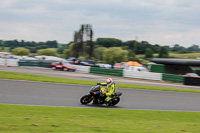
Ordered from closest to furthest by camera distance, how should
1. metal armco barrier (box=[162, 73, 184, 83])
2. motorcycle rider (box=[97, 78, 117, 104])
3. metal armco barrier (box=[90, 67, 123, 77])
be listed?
motorcycle rider (box=[97, 78, 117, 104]), metal armco barrier (box=[162, 73, 184, 83]), metal armco barrier (box=[90, 67, 123, 77])

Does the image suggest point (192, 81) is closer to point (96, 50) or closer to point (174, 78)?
point (174, 78)

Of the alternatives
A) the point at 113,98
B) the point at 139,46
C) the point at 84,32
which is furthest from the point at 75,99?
the point at 139,46

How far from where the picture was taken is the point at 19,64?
120 feet

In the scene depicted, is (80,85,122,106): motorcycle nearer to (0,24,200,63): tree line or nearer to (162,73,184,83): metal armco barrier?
(162,73,184,83): metal armco barrier

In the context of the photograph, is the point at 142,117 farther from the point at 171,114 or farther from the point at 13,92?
the point at 13,92

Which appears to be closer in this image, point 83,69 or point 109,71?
point 109,71

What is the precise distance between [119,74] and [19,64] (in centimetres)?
1417

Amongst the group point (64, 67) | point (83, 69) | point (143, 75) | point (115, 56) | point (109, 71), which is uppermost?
point (115, 56)

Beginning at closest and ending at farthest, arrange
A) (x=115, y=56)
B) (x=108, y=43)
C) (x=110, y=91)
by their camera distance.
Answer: (x=110, y=91) → (x=115, y=56) → (x=108, y=43)

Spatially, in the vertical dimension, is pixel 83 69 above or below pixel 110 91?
above

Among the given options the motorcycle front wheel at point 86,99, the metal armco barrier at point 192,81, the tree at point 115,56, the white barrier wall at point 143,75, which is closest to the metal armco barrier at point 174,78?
the white barrier wall at point 143,75

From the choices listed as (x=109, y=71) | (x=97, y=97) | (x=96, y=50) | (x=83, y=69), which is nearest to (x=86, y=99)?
(x=97, y=97)

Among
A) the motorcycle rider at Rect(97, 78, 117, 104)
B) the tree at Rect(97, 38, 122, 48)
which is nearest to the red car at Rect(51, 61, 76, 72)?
the motorcycle rider at Rect(97, 78, 117, 104)

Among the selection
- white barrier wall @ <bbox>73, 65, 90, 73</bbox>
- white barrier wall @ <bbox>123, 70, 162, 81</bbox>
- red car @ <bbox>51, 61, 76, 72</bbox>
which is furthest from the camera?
red car @ <bbox>51, 61, 76, 72</bbox>
